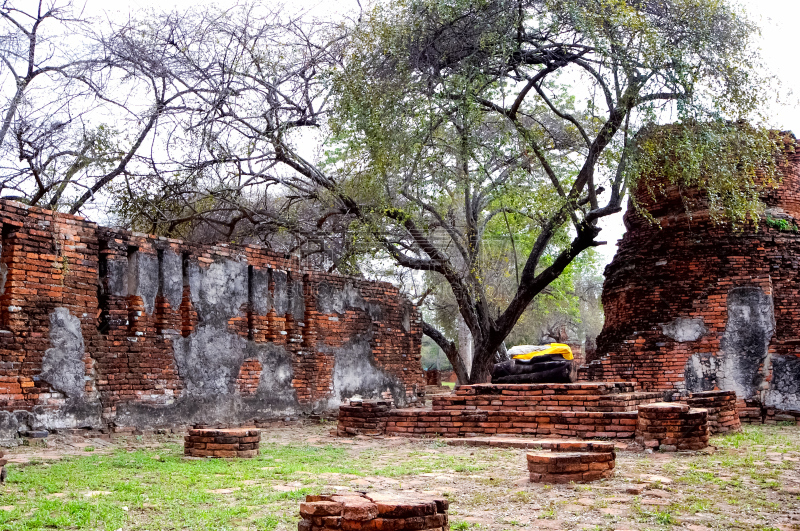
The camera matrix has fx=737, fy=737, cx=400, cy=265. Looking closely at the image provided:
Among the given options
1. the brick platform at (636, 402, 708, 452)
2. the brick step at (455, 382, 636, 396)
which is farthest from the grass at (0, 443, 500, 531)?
the brick step at (455, 382, 636, 396)

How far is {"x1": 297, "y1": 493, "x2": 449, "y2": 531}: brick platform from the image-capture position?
3.41 m

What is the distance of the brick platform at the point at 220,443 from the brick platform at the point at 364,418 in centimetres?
245

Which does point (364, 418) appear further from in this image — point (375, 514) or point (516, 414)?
point (375, 514)

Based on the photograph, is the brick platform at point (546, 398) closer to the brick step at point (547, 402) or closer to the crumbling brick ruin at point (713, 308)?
the brick step at point (547, 402)

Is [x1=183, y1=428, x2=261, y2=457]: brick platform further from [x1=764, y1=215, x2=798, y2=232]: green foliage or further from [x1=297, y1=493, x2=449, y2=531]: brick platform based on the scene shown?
[x1=764, y1=215, x2=798, y2=232]: green foliage

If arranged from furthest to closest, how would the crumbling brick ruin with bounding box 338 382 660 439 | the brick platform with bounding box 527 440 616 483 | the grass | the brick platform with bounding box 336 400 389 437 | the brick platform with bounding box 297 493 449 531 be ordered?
the brick platform with bounding box 336 400 389 437 → the crumbling brick ruin with bounding box 338 382 660 439 → the brick platform with bounding box 527 440 616 483 → the grass → the brick platform with bounding box 297 493 449 531

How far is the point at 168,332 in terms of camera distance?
9438 millimetres

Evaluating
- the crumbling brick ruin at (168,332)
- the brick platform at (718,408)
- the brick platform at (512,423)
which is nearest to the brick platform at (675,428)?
the brick platform at (512,423)

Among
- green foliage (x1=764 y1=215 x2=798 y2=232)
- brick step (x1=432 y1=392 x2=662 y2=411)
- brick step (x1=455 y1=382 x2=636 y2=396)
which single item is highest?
green foliage (x1=764 y1=215 x2=798 y2=232)

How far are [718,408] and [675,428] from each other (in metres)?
2.45

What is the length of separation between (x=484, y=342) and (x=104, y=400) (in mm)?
7554

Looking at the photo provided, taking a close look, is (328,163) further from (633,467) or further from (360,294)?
(633,467)

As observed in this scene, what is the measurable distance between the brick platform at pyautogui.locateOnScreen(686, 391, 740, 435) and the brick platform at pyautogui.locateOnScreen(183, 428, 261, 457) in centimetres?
569

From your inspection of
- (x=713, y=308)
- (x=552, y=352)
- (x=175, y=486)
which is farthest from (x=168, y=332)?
(x=713, y=308)
